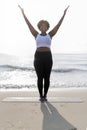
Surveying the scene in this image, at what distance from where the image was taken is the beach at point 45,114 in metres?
5.15

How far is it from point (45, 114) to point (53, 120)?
47 centimetres

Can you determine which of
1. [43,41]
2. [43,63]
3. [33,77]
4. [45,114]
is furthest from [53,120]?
[33,77]

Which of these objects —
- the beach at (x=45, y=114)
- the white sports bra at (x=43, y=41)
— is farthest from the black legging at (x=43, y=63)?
the beach at (x=45, y=114)

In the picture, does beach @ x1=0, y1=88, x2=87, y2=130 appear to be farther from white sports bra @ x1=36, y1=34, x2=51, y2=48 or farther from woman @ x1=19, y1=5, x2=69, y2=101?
white sports bra @ x1=36, y1=34, x2=51, y2=48

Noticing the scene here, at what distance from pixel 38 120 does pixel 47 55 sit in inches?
79.4

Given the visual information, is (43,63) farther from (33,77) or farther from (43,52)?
(33,77)

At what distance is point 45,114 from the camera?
6008 millimetres

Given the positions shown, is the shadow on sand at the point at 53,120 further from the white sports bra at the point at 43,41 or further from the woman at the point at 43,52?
the white sports bra at the point at 43,41

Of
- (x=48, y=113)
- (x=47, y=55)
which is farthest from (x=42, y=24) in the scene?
(x=48, y=113)

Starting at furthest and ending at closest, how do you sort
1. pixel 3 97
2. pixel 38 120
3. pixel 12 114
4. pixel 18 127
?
pixel 3 97
pixel 12 114
pixel 38 120
pixel 18 127

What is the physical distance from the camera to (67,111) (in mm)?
6250

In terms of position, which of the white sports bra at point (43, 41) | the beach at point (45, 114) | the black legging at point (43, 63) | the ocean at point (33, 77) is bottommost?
the ocean at point (33, 77)

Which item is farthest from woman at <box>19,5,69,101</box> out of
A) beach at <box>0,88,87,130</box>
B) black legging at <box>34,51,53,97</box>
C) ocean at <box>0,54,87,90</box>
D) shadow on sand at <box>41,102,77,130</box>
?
ocean at <box>0,54,87,90</box>

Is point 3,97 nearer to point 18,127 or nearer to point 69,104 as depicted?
point 69,104
